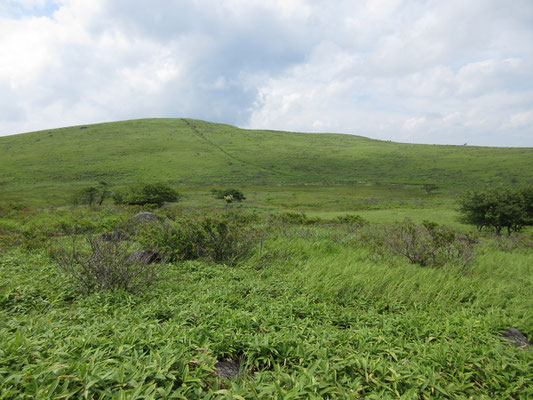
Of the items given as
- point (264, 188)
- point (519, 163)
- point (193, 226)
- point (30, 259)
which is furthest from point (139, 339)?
point (519, 163)

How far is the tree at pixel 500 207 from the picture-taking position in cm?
2053

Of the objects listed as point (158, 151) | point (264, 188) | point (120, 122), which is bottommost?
point (264, 188)

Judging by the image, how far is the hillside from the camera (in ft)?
260

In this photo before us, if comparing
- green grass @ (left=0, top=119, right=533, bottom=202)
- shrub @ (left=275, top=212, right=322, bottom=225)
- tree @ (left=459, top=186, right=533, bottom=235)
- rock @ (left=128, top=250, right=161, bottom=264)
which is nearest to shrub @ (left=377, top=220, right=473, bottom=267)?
rock @ (left=128, top=250, right=161, bottom=264)

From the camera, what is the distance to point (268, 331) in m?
3.88

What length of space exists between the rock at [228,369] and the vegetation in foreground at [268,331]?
0.23 ft

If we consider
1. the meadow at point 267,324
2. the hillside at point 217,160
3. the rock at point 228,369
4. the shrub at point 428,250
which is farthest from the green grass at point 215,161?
the rock at point 228,369

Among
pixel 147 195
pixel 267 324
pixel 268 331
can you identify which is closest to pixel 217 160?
pixel 147 195

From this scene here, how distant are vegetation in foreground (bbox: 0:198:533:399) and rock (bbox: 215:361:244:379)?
70mm

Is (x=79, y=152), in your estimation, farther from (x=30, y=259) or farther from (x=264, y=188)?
(x=30, y=259)

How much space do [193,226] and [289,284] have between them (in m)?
3.88

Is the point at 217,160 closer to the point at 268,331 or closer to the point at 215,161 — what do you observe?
the point at 215,161

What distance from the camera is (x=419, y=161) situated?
346ft

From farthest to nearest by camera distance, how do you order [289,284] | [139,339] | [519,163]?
1. [519,163]
2. [289,284]
3. [139,339]
